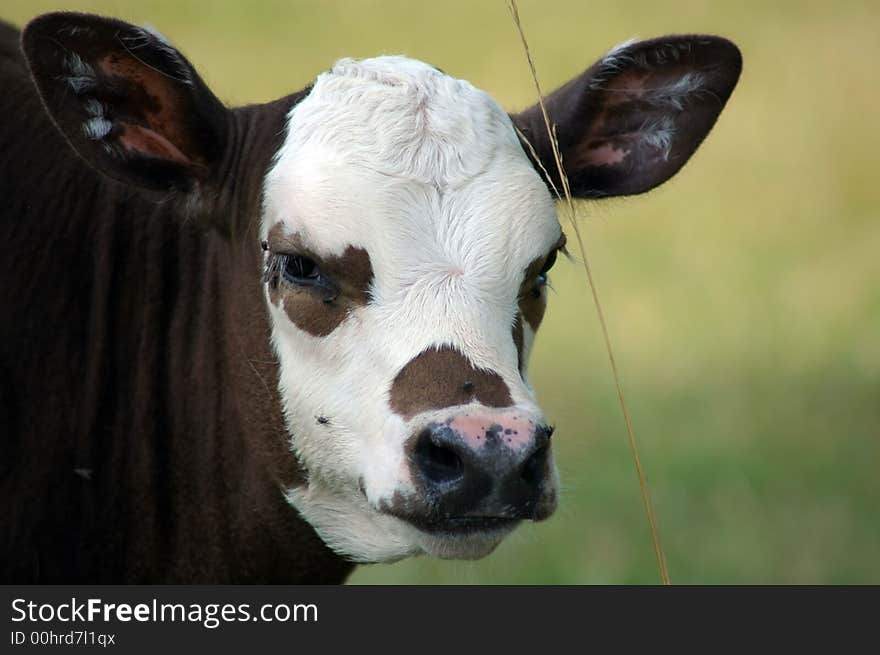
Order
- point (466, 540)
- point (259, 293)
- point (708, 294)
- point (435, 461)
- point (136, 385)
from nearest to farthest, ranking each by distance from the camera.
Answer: point (435, 461), point (466, 540), point (259, 293), point (136, 385), point (708, 294)

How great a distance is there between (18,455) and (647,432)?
654 cm

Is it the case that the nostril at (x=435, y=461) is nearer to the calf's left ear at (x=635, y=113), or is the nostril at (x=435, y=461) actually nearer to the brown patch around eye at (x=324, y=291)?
the brown patch around eye at (x=324, y=291)

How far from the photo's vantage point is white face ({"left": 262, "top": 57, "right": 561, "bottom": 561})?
5.08m

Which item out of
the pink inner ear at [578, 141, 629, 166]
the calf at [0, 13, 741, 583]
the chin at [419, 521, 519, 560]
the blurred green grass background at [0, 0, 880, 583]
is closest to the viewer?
the chin at [419, 521, 519, 560]

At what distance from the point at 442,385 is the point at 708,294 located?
8901mm

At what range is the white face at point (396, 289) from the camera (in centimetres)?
508

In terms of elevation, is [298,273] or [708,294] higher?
[708,294]

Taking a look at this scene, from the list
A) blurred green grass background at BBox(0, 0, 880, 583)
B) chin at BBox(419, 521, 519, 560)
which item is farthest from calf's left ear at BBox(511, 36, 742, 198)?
chin at BBox(419, 521, 519, 560)

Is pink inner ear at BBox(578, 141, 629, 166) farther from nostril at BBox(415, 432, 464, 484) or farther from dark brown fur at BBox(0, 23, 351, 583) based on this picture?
nostril at BBox(415, 432, 464, 484)

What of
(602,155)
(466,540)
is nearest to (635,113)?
(602,155)

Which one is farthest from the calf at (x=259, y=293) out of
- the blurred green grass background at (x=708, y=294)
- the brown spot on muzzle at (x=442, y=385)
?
the blurred green grass background at (x=708, y=294)

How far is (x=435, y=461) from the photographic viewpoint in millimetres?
4973

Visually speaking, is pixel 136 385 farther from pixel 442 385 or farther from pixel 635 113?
pixel 635 113

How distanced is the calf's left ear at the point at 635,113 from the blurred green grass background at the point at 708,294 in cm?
24
